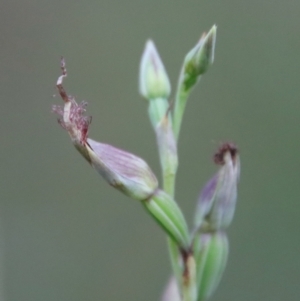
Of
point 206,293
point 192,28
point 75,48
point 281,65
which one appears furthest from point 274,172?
point 206,293

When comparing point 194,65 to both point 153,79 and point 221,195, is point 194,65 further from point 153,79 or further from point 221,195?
point 221,195

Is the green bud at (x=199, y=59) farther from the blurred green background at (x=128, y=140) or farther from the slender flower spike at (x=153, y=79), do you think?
the blurred green background at (x=128, y=140)

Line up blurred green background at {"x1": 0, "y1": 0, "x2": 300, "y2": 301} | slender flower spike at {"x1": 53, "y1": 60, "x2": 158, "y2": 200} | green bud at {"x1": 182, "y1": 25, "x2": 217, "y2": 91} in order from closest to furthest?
slender flower spike at {"x1": 53, "y1": 60, "x2": 158, "y2": 200} < green bud at {"x1": 182, "y1": 25, "x2": 217, "y2": 91} < blurred green background at {"x1": 0, "y1": 0, "x2": 300, "y2": 301}

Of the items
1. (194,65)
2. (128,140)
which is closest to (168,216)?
(194,65)

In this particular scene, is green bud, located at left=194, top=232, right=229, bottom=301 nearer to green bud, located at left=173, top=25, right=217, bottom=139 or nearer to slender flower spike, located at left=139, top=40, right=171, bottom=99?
green bud, located at left=173, top=25, right=217, bottom=139

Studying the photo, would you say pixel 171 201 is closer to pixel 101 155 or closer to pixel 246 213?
pixel 101 155

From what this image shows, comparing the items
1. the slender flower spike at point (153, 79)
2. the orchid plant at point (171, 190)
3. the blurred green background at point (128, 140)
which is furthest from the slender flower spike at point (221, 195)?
the blurred green background at point (128, 140)

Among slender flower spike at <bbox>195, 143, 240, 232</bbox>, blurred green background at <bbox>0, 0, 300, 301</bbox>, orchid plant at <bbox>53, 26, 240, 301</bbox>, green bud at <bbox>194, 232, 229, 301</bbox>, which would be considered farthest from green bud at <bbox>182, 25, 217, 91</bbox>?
blurred green background at <bbox>0, 0, 300, 301</bbox>
